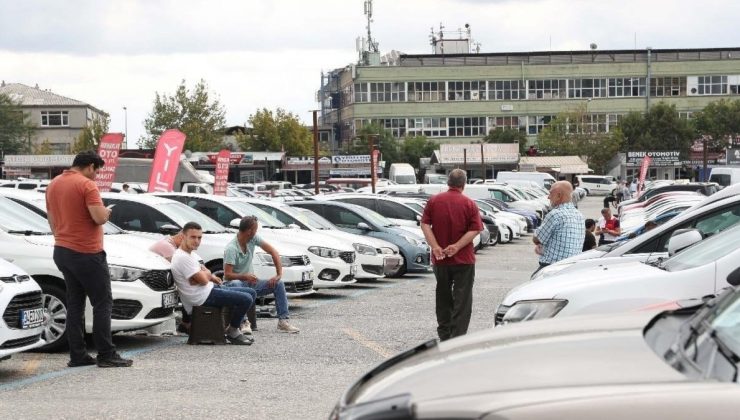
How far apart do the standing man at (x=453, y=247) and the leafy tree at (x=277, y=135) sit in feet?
305

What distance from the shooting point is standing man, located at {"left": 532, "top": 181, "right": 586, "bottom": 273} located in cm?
1251

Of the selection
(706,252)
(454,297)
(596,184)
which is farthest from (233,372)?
(596,184)

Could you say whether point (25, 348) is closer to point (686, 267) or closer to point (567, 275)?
point (567, 275)

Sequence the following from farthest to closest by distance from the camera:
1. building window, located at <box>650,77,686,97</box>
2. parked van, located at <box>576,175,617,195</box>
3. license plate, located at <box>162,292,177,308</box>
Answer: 1. building window, located at <box>650,77,686,97</box>
2. parked van, located at <box>576,175,617,195</box>
3. license plate, located at <box>162,292,177,308</box>

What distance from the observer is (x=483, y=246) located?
33.5 meters

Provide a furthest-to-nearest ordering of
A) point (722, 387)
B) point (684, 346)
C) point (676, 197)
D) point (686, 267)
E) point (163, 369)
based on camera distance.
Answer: point (676, 197)
point (163, 369)
point (686, 267)
point (684, 346)
point (722, 387)

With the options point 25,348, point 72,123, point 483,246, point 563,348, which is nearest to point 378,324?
point 25,348

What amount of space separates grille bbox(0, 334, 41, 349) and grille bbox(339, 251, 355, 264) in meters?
8.66

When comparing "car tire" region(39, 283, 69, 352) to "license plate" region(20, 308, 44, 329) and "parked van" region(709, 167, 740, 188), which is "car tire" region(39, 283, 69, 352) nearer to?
"license plate" region(20, 308, 44, 329)

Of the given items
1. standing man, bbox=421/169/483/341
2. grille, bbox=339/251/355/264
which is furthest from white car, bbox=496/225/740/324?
grille, bbox=339/251/355/264

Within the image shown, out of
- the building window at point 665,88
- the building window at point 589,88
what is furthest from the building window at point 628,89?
the building window at point 665,88

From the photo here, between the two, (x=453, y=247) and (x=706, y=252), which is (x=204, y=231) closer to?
(x=453, y=247)

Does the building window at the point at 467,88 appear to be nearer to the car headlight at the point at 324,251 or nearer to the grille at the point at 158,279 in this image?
the car headlight at the point at 324,251

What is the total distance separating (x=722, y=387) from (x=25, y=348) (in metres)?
7.47
